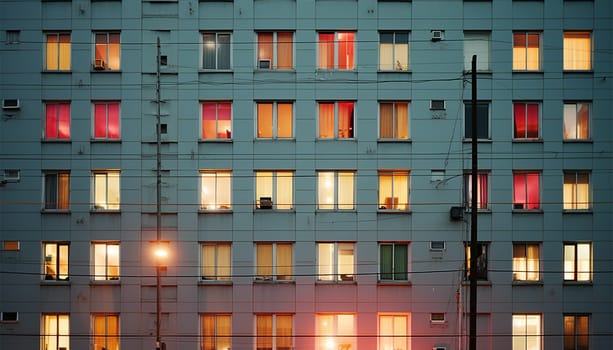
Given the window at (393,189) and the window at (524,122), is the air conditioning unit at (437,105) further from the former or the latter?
the window at (524,122)

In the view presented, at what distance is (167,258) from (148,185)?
3228 mm

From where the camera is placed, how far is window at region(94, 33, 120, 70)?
22.9 m

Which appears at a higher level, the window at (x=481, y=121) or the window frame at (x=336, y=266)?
the window at (x=481, y=121)

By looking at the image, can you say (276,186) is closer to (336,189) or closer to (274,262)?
(336,189)

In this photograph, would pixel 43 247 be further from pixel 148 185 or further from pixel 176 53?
pixel 176 53

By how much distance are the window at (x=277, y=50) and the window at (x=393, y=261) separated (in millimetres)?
8972

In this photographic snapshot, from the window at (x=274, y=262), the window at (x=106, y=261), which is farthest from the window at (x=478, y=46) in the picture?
the window at (x=106, y=261)

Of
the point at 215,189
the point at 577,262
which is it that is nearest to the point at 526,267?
the point at 577,262

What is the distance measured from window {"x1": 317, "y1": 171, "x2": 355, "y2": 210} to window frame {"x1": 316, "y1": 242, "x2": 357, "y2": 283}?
163cm

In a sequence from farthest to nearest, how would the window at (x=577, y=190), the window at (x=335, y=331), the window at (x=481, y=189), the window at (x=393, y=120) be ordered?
the window at (x=393, y=120) < the window at (x=577, y=190) < the window at (x=481, y=189) < the window at (x=335, y=331)

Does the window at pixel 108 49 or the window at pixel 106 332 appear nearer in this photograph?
the window at pixel 106 332

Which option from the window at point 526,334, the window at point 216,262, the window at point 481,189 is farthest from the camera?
the window at point 481,189

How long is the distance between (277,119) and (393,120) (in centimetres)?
505

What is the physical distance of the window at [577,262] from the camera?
73.8 feet
